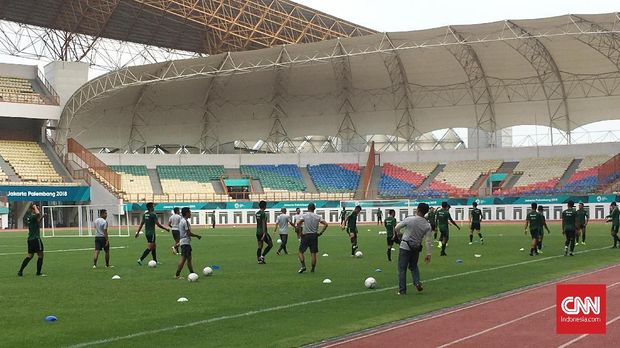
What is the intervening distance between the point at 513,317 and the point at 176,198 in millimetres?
63148

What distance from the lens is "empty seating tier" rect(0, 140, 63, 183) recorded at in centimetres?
7075

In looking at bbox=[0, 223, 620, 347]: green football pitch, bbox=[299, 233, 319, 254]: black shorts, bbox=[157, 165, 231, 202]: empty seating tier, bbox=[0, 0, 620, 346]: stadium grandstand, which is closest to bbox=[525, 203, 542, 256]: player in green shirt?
bbox=[0, 223, 620, 347]: green football pitch

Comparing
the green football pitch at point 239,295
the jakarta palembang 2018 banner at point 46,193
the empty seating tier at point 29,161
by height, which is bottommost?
the green football pitch at point 239,295

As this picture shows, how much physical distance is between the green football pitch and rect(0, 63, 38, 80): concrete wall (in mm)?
51921

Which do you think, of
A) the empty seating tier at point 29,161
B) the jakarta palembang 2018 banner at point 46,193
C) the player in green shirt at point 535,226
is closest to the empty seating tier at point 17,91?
the empty seating tier at point 29,161

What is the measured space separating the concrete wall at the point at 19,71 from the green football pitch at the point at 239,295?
51921 mm

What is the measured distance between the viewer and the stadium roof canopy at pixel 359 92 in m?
68.9

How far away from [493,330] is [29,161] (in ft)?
221

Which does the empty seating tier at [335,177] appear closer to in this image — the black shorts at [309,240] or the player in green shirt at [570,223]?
the player in green shirt at [570,223]

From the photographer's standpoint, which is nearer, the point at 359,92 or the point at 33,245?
the point at 33,245

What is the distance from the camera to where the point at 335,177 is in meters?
82.7

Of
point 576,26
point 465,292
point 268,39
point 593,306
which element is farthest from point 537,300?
point 268,39

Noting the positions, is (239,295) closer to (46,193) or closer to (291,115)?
(46,193)

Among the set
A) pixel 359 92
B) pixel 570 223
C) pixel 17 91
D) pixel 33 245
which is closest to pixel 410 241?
pixel 33 245
